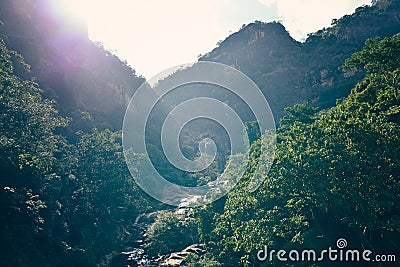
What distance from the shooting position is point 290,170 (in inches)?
564

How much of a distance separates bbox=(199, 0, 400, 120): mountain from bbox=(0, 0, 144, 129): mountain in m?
29.9

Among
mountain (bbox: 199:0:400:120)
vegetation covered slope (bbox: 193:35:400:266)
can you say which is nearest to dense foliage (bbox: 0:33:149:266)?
vegetation covered slope (bbox: 193:35:400:266)

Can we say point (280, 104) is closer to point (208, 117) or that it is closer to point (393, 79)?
point (208, 117)

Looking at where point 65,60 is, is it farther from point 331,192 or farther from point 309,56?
point 309,56

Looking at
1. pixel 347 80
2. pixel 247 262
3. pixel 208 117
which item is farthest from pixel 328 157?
pixel 208 117

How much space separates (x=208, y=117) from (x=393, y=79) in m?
54.8

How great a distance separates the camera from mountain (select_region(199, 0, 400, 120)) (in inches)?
2024

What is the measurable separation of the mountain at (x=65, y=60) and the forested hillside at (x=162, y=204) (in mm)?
168

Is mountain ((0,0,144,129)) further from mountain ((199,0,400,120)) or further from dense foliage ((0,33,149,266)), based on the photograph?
mountain ((199,0,400,120))

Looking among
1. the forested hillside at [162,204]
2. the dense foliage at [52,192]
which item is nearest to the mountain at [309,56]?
the forested hillside at [162,204]

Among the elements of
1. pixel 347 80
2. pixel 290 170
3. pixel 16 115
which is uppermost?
pixel 347 80

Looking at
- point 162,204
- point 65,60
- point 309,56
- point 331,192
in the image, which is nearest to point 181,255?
point 331,192

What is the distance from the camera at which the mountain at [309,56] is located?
169 feet

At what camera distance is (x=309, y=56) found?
59906 millimetres
